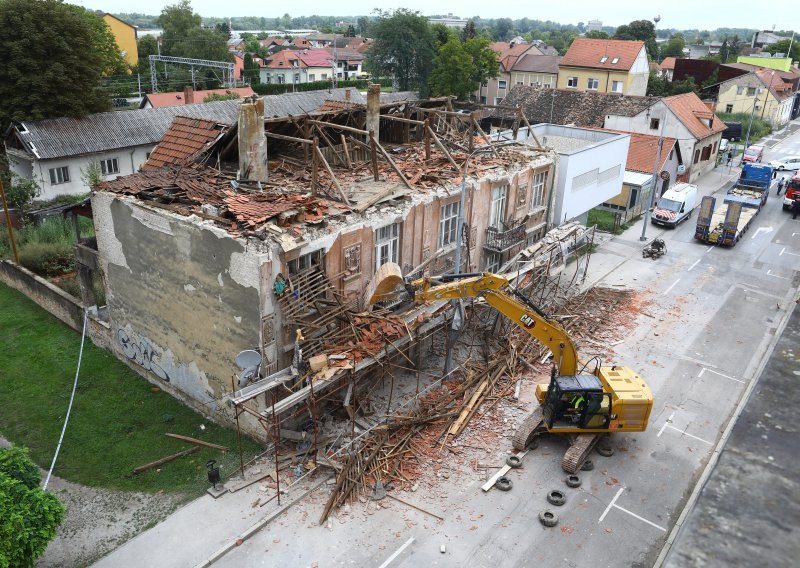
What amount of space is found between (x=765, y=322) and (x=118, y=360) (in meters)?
27.2

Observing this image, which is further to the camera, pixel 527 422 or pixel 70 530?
pixel 527 422

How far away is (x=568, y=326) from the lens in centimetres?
2586

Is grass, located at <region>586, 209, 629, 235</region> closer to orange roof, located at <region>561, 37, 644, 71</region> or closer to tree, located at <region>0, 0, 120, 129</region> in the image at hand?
orange roof, located at <region>561, 37, 644, 71</region>

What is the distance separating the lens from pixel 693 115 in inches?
2056

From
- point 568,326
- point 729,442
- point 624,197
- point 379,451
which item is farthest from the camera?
point 624,197

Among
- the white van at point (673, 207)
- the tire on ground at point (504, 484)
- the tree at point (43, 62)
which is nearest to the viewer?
the tire on ground at point (504, 484)

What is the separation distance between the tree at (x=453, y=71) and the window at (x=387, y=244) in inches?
2258

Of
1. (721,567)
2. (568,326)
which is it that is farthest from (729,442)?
(568,326)

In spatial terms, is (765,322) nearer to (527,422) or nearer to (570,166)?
(570,166)

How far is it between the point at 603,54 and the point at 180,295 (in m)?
67.0

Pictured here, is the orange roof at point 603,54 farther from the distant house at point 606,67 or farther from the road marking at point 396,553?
the road marking at point 396,553

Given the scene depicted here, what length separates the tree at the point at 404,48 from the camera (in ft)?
272

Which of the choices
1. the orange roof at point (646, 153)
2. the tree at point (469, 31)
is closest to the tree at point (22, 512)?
the orange roof at point (646, 153)

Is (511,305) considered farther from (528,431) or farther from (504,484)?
(504,484)
